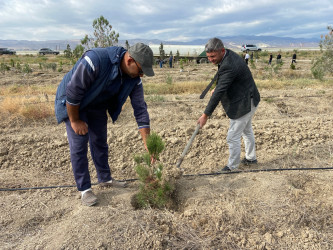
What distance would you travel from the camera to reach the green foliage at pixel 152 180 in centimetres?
240

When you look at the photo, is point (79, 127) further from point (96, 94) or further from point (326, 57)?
point (326, 57)

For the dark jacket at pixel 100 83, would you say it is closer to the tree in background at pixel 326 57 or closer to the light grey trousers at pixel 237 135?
the light grey trousers at pixel 237 135

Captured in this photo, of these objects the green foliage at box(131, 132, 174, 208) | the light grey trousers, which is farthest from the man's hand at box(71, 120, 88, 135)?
the light grey trousers

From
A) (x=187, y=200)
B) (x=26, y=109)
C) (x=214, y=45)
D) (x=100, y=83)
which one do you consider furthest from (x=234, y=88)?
(x=26, y=109)

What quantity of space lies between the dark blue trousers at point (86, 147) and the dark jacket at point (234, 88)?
1226 millimetres

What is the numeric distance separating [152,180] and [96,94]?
0.97 metres

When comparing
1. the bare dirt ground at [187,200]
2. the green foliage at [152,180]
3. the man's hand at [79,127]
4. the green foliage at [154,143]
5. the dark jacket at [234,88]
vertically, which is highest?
the dark jacket at [234,88]

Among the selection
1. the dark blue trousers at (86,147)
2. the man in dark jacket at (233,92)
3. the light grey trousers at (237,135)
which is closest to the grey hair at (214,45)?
the man in dark jacket at (233,92)

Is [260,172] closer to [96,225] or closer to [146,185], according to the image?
[146,185]

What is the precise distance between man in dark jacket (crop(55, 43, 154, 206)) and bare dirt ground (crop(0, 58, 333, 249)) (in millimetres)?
426

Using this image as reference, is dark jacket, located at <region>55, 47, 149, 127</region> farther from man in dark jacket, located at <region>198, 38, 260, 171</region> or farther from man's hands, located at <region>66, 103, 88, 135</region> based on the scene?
man in dark jacket, located at <region>198, 38, 260, 171</region>

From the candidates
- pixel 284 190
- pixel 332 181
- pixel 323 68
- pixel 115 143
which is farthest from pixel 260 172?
pixel 323 68

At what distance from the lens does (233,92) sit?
9.87ft

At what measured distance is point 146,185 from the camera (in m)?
2.47
